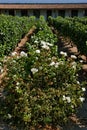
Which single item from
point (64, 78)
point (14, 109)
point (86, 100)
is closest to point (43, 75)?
point (64, 78)

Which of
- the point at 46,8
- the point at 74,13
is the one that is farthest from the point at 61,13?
the point at 46,8

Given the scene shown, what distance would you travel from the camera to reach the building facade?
51.0 metres

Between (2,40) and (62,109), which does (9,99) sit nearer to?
(62,109)

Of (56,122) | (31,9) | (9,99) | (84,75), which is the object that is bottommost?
(31,9)

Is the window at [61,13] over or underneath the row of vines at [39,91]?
underneath

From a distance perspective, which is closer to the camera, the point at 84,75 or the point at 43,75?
the point at 43,75

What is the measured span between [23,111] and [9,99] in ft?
1.36

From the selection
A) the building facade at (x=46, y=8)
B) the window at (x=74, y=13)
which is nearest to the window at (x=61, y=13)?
the building facade at (x=46, y=8)

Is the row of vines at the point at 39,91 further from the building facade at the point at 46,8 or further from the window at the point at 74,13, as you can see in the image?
the window at the point at 74,13

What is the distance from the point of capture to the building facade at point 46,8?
2009 inches

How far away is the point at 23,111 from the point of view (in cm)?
643

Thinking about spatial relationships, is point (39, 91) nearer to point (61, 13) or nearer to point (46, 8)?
point (46, 8)

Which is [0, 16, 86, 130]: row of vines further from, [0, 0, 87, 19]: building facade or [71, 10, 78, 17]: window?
[71, 10, 78, 17]: window

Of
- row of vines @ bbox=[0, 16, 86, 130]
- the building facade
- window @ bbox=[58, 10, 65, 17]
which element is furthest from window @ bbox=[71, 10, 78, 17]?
row of vines @ bbox=[0, 16, 86, 130]
